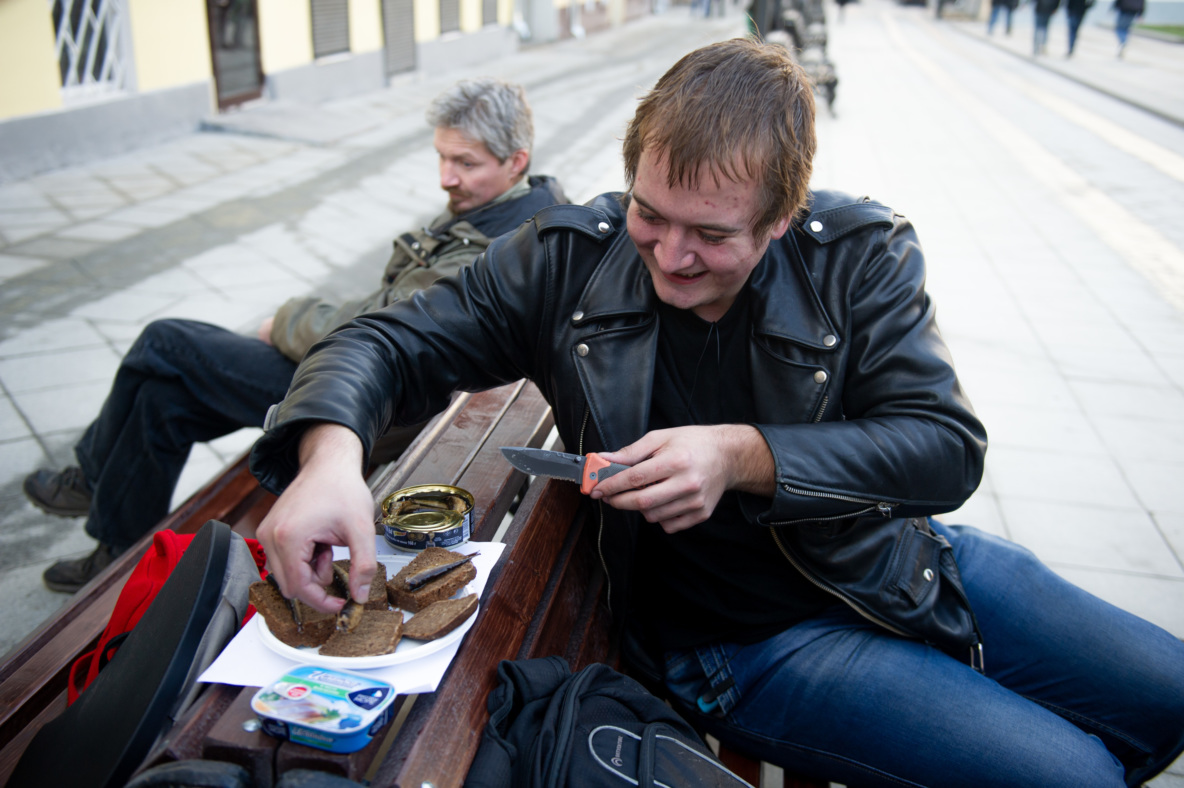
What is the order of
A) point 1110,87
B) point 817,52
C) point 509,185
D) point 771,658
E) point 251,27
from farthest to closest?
point 1110,87, point 817,52, point 251,27, point 509,185, point 771,658

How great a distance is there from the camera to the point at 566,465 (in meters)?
1.56

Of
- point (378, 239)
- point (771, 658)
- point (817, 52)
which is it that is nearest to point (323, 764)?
point (771, 658)

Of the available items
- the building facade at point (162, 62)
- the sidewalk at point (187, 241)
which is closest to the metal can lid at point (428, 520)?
the sidewalk at point (187, 241)

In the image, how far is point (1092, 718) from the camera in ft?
5.93

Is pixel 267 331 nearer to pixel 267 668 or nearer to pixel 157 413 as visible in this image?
pixel 157 413

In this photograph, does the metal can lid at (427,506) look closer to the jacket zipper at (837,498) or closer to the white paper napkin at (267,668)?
the white paper napkin at (267,668)

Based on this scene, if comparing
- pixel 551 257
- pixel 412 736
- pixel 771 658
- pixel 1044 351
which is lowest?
pixel 1044 351

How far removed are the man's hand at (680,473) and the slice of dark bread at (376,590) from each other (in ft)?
1.22

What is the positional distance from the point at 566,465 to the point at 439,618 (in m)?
0.36

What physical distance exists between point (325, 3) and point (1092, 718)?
12250mm

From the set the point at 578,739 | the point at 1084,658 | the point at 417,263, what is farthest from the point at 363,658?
the point at 417,263

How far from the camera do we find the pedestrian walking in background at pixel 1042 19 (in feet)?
75.9

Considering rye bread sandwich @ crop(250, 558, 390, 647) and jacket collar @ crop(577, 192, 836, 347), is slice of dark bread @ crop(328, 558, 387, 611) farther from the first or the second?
jacket collar @ crop(577, 192, 836, 347)

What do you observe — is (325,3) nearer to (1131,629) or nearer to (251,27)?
(251,27)
